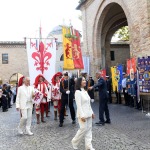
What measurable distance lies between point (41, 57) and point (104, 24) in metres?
11.6

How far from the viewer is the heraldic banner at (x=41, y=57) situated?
1021 cm

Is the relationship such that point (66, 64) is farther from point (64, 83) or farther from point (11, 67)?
point (11, 67)

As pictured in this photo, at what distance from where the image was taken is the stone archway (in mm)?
18677

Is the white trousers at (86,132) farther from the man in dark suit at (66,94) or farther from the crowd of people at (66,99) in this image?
the man in dark suit at (66,94)

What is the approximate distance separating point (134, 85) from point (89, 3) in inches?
394

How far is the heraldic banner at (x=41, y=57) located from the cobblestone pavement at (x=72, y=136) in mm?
2051

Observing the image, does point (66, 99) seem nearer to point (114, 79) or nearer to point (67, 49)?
point (67, 49)

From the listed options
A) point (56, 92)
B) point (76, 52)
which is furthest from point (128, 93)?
point (76, 52)

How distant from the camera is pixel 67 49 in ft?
30.7

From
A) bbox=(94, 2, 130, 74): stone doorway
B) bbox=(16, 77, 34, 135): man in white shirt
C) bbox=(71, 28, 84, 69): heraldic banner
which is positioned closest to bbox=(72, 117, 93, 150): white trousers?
bbox=(16, 77, 34, 135): man in white shirt

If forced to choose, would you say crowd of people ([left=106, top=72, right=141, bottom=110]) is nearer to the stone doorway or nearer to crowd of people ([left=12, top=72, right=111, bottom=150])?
crowd of people ([left=12, top=72, right=111, bottom=150])

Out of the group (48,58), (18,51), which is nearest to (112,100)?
(48,58)

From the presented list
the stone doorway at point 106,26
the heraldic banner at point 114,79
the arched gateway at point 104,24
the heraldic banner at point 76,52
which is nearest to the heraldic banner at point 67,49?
the heraldic banner at point 76,52

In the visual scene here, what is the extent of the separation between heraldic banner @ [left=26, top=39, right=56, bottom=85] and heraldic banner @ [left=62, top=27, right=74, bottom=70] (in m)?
1.29
